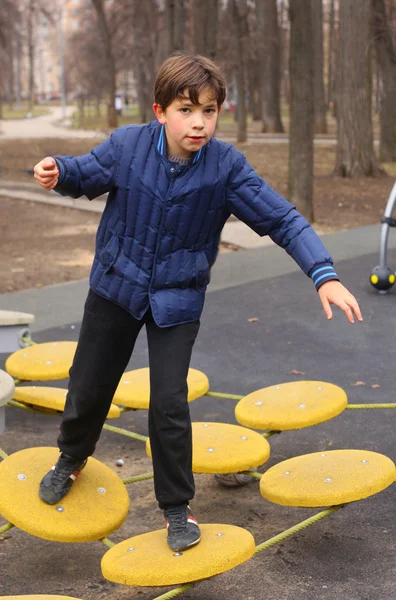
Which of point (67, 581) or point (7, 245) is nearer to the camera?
point (67, 581)

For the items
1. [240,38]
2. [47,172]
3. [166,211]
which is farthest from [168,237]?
[240,38]

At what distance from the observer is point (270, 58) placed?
37625 millimetres

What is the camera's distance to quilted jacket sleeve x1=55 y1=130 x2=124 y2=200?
3016 millimetres

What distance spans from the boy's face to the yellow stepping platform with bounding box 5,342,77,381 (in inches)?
84.4

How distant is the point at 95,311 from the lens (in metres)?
3.16

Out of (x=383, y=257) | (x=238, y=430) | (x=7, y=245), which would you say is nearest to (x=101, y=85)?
(x=7, y=245)

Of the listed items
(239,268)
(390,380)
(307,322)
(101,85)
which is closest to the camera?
(390,380)

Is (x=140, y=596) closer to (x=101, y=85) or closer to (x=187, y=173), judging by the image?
(x=187, y=173)

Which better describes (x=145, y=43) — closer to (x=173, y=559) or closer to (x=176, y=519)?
(x=176, y=519)

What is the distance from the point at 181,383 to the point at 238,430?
1068mm

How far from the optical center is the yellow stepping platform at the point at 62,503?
3205 mm

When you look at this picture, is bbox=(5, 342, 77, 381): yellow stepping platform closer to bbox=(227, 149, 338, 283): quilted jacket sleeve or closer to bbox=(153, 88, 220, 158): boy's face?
bbox=(227, 149, 338, 283): quilted jacket sleeve

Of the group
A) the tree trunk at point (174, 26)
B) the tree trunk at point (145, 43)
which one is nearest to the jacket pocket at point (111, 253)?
the tree trunk at point (174, 26)

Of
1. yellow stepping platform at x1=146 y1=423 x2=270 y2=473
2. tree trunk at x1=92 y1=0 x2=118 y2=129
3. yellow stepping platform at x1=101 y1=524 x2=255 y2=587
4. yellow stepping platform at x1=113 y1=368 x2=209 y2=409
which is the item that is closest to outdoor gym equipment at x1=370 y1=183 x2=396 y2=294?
yellow stepping platform at x1=113 y1=368 x2=209 y2=409
